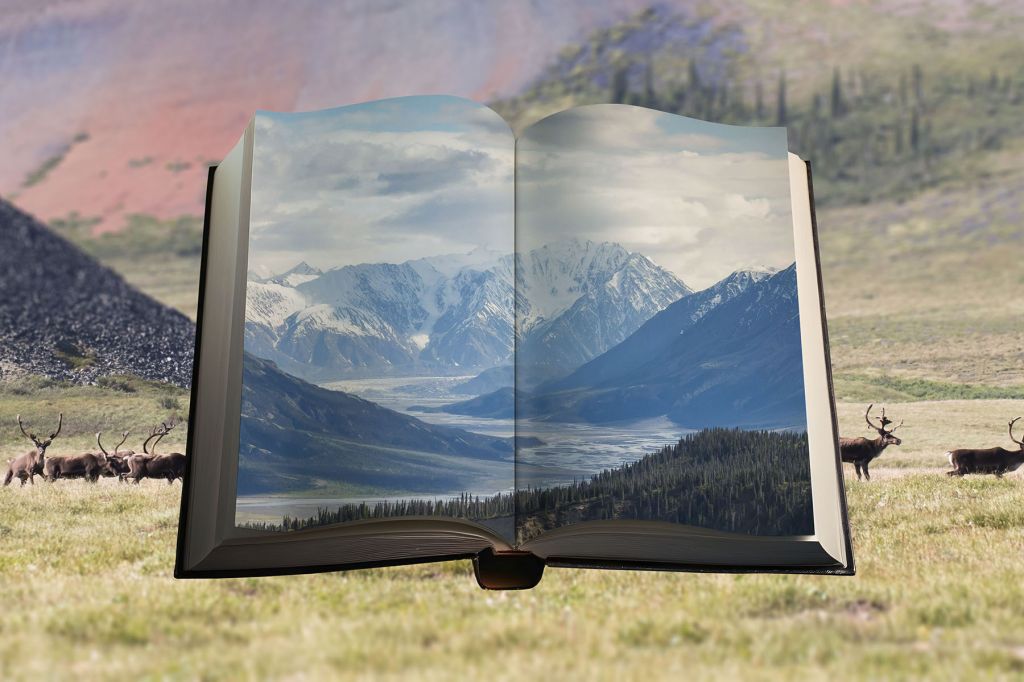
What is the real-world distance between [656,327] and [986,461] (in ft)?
12.8

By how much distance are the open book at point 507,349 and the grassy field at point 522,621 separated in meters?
0.18

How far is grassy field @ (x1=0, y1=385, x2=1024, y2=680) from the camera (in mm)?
2637

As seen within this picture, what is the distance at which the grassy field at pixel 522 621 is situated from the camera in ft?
8.65

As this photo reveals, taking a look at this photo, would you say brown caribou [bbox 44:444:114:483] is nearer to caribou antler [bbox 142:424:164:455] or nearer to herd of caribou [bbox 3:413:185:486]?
herd of caribou [bbox 3:413:185:486]

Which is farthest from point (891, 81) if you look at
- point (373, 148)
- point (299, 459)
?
point (299, 459)

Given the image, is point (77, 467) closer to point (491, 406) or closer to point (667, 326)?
point (491, 406)

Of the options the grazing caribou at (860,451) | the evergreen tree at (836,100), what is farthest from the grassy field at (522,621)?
the evergreen tree at (836,100)

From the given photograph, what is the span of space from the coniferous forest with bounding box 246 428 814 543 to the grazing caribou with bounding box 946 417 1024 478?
353cm

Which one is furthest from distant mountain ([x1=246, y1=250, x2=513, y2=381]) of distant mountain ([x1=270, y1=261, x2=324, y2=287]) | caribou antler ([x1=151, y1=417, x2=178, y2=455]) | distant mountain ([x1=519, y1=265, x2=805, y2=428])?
caribou antler ([x1=151, y1=417, x2=178, y2=455])

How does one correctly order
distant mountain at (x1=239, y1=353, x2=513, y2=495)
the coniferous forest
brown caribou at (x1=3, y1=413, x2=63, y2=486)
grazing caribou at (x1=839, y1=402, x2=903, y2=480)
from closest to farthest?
the coniferous forest → distant mountain at (x1=239, y1=353, x2=513, y2=495) → grazing caribou at (x1=839, y1=402, x2=903, y2=480) → brown caribou at (x1=3, y1=413, x2=63, y2=486)

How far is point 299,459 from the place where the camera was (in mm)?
3744

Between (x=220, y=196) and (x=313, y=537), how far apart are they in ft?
5.42

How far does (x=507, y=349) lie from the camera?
12.6ft

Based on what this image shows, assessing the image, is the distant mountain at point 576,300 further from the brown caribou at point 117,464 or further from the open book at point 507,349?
the brown caribou at point 117,464
